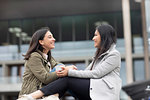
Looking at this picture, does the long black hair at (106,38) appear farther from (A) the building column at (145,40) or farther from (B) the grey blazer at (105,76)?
(A) the building column at (145,40)

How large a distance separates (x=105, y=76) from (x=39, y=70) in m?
0.62

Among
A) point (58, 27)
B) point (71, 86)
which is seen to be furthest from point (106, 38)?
point (58, 27)

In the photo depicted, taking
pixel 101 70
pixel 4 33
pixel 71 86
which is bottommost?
pixel 71 86

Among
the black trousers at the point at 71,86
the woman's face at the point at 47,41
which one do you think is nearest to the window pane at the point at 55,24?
the woman's face at the point at 47,41

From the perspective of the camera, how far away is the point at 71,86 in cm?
231

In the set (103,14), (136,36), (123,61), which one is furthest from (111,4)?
(136,36)

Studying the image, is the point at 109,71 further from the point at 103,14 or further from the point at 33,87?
the point at 103,14

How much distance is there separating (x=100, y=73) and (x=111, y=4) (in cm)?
1808

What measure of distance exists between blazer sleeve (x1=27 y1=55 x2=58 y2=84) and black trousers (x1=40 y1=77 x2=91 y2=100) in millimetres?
185

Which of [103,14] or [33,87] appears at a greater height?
[103,14]

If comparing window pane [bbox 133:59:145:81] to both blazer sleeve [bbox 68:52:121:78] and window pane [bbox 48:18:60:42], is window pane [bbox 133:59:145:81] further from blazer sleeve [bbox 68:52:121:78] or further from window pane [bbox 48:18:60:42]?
blazer sleeve [bbox 68:52:121:78]

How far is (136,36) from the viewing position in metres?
14.5

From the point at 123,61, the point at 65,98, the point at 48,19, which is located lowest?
the point at 65,98

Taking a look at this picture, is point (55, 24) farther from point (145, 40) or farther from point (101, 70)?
point (101, 70)
